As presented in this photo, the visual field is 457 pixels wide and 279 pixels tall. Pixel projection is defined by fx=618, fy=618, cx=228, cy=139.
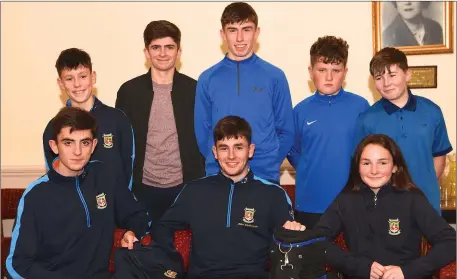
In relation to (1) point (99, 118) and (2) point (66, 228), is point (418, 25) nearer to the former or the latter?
(1) point (99, 118)

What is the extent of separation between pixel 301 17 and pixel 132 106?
2.17m

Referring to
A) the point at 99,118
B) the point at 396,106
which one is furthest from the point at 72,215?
the point at 396,106

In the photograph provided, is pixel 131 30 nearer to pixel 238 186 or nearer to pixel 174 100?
pixel 174 100

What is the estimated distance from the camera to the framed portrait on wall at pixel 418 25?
5.67 meters

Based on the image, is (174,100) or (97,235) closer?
(97,235)

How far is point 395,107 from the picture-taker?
161 inches

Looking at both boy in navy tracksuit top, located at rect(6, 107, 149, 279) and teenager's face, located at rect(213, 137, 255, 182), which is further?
teenager's face, located at rect(213, 137, 255, 182)

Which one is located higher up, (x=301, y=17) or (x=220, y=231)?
(x=301, y=17)

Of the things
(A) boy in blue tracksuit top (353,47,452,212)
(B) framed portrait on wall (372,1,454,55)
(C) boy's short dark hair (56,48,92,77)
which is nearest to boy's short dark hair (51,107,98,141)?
(C) boy's short dark hair (56,48,92,77)

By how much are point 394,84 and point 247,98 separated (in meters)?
0.98

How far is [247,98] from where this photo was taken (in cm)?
423

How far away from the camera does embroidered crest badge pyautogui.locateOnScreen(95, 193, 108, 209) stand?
382 cm

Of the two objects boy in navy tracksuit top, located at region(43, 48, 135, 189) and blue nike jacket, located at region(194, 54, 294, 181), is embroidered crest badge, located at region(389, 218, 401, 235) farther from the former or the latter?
boy in navy tracksuit top, located at region(43, 48, 135, 189)

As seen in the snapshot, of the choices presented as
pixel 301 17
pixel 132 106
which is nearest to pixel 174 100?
pixel 132 106
